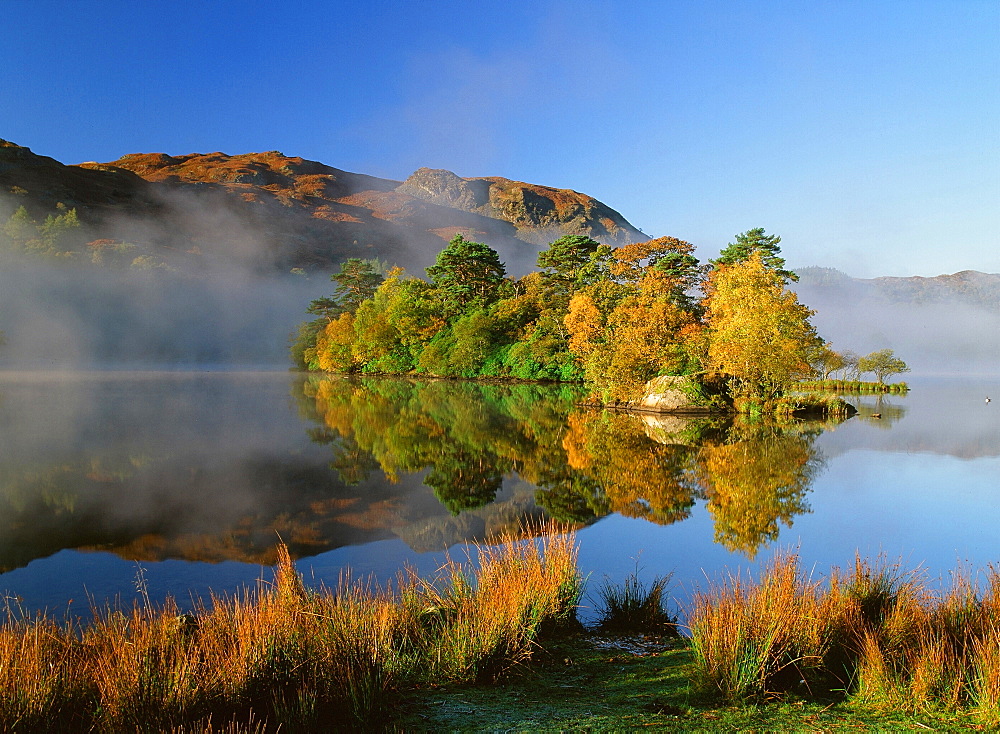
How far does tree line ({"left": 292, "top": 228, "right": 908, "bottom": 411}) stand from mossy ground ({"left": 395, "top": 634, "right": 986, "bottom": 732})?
22.2 m

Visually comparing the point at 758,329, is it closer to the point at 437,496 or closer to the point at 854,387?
the point at 437,496

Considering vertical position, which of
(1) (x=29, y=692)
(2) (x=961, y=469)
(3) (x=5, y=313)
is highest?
(3) (x=5, y=313)

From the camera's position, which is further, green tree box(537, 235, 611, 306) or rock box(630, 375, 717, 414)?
green tree box(537, 235, 611, 306)

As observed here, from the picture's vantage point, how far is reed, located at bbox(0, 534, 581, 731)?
9.53 ft

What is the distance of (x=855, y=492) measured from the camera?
11.5m

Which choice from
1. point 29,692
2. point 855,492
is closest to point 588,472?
point 855,492

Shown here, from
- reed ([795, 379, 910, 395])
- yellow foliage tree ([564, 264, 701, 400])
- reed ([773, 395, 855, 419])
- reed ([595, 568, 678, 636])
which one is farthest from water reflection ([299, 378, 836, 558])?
reed ([795, 379, 910, 395])

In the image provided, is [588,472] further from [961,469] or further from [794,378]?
[794,378]

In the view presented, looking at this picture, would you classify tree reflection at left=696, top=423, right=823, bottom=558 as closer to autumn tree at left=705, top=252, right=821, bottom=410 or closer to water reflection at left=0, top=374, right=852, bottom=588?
water reflection at left=0, top=374, right=852, bottom=588

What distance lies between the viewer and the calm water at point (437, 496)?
711cm

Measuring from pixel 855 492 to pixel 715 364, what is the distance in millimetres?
14442

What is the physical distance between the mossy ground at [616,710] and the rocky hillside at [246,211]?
120 m

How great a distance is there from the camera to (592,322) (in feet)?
105

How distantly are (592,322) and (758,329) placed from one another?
9.63m
